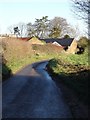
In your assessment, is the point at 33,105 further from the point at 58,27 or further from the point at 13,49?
the point at 58,27

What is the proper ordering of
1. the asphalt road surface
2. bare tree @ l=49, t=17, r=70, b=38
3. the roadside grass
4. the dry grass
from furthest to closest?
bare tree @ l=49, t=17, r=70, b=38
the dry grass
the roadside grass
the asphalt road surface

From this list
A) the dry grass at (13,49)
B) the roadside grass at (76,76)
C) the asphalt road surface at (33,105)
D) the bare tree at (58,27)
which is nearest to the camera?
the asphalt road surface at (33,105)

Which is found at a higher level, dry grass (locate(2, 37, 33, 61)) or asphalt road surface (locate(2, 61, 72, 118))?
asphalt road surface (locate(2, 61, 72, 118))

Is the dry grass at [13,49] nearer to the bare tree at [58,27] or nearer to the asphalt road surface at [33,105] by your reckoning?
the asphalt road surface at [33,105]

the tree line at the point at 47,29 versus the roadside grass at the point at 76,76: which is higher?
the roadside grass at the point at 76,76

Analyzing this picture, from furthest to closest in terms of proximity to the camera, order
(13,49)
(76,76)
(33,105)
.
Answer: (13,49) < (76,76) < (33,105)

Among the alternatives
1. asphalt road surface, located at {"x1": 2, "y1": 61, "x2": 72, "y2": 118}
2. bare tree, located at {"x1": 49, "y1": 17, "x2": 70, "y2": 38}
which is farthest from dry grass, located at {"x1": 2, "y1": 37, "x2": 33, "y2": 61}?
bare tree, located at {"x1": 49, "y1": 17, "x2": 70, "y2": 38}

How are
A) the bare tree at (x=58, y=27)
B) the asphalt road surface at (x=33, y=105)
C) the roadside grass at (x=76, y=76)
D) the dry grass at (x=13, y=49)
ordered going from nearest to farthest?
1. the asphalt road surface at (x=33, y=105)
2. the roadside grass at (x=76, y=76)
3. the dry grass at (x=13, y=49)
4. the bare tree at (x=58, y=27)

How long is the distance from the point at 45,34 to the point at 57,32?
6.83m

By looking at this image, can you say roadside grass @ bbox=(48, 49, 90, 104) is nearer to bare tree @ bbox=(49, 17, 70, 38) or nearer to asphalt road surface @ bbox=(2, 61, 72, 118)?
asphalt road surface @ bbox=(2, 61, 72, 118)

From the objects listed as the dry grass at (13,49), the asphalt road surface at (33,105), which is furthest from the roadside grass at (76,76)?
the dry grass at (13,49)

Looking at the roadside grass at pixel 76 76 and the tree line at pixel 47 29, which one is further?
the tree line at pixel 47 29

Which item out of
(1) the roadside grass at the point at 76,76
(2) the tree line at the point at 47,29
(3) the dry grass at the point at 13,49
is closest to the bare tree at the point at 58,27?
(2) the tree line at the point at 47,29

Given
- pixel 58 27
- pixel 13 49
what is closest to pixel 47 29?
pixel 58 27
